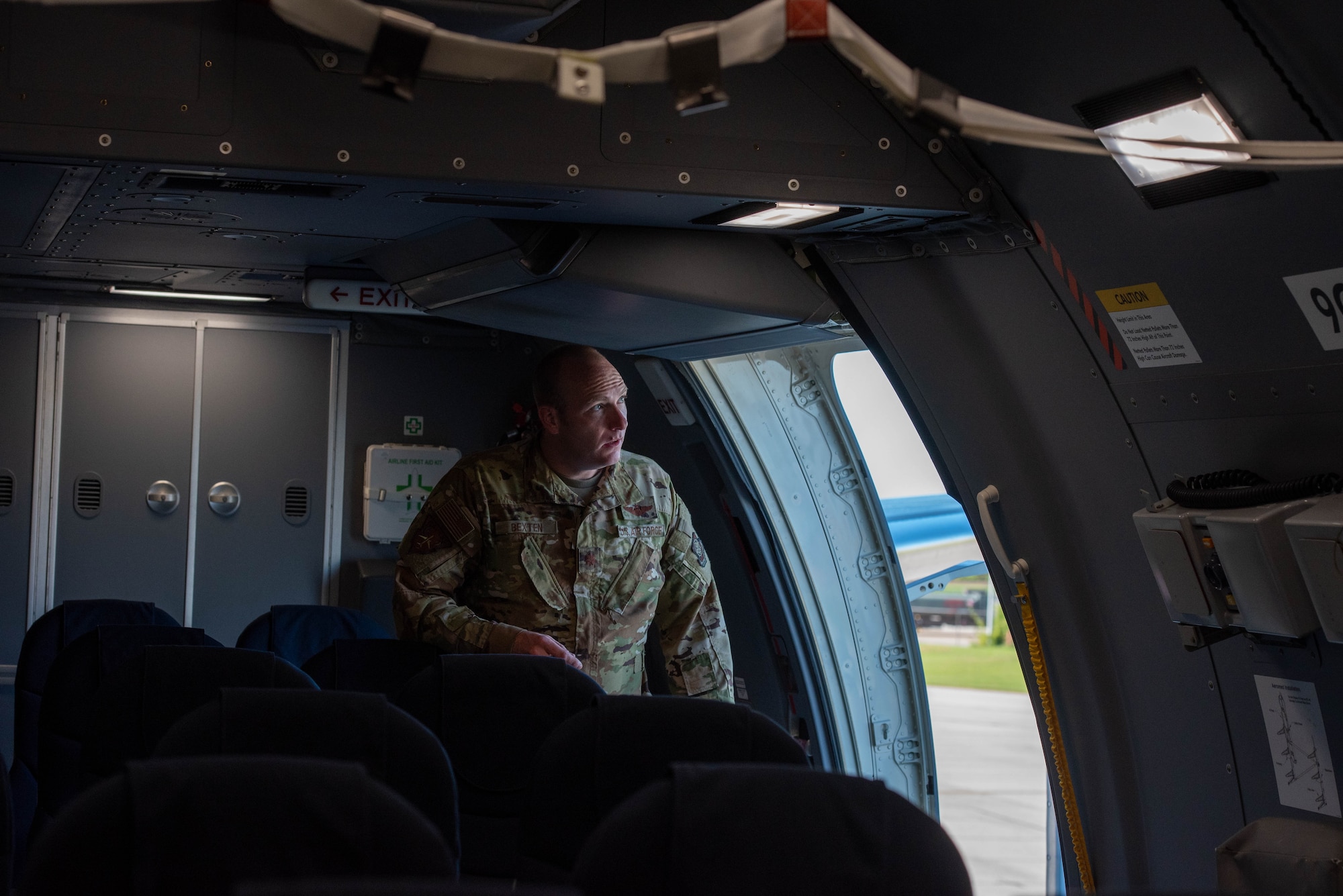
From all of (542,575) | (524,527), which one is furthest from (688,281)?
(542,575)

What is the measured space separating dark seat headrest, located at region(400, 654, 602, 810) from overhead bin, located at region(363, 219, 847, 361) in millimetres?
1373

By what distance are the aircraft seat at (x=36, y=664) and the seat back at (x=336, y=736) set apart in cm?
211

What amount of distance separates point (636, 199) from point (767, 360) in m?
2.15

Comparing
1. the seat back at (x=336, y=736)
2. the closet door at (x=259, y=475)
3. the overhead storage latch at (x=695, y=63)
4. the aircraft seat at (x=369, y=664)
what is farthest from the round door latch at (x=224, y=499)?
the overhead storage latch at (x=695, y=63)

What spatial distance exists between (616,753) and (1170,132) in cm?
182

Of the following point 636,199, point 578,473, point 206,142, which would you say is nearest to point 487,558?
point 578,473

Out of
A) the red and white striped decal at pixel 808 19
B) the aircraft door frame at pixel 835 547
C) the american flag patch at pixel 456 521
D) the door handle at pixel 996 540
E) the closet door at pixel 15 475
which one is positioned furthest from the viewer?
the closet door at pixel 15 475

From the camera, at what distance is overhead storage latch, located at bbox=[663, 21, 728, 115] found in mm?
1736

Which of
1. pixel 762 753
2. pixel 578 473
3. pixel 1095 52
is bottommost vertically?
pixel 762 753

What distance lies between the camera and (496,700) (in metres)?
3.32

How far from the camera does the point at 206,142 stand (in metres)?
3.01

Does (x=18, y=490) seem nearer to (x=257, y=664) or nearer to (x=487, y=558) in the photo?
(x=487, y=558)

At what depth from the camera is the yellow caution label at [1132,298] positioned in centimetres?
298

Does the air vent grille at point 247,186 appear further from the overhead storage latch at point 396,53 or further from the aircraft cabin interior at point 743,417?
the overhead storage latch at point 396,53
